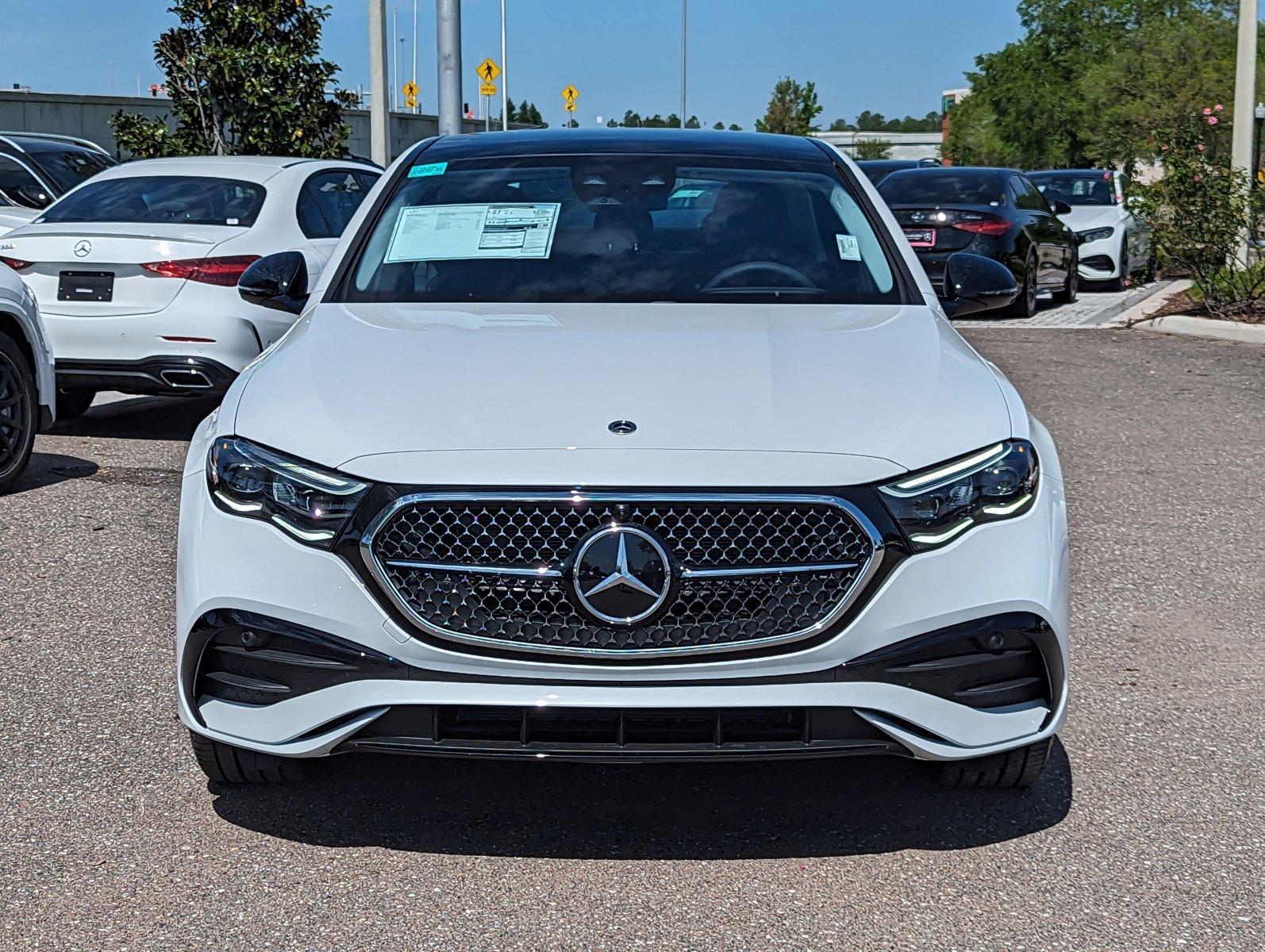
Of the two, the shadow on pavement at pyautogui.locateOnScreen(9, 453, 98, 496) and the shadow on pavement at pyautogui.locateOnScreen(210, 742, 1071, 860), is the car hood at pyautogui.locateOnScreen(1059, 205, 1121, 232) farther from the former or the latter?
the shadow on pavement at pyautogui.locateOnScreen(210, 742, 1071, 860)

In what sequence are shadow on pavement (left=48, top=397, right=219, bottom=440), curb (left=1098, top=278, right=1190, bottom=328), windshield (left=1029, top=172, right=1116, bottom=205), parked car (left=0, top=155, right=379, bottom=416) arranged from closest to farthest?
parked car (left=0, top=155, right=379, bottom=416) < shadow on pavement (left=48, top=397, right=219, bottom=440) < curb (left=1098, top=278, right=1190, bottom=328) < windshield (left=1029, top=172, right=1116, bottom=205)

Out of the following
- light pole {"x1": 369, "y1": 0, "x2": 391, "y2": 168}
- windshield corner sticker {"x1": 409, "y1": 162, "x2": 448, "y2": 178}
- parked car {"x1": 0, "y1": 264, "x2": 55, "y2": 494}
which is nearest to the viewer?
windshield corner sticker {"x1": 409, "y1": 162, "x2": 448, "y2": 178}

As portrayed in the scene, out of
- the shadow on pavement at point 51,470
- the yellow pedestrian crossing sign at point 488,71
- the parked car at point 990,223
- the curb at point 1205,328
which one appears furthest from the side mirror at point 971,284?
the yellow pedestrian crossing sign at point 488,71

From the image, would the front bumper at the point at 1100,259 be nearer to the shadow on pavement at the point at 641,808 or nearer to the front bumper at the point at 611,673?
the shadow on pavement at the point at 641,808

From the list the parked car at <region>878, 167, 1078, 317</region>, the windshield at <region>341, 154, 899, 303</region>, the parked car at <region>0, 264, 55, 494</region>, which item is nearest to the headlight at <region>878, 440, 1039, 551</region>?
the windshield at <region>341, 154, 899, 303</region>

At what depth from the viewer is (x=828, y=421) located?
140 inches

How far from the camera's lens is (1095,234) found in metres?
19.6

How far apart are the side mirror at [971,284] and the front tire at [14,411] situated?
14.7 ft

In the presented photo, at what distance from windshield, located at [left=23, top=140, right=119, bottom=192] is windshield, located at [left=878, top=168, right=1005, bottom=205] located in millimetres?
7176

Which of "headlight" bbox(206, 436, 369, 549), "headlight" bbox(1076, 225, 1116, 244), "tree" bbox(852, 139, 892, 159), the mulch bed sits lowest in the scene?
the mulch bed

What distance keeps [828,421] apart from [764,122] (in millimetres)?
100388

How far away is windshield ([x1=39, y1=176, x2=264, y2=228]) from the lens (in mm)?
9367

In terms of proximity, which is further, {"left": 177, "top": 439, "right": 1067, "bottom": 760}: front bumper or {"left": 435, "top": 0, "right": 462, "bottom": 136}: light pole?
{"left": 435, "top": 0, "right": 462, "bottom": 136}: light pole

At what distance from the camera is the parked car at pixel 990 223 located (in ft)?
50.7
